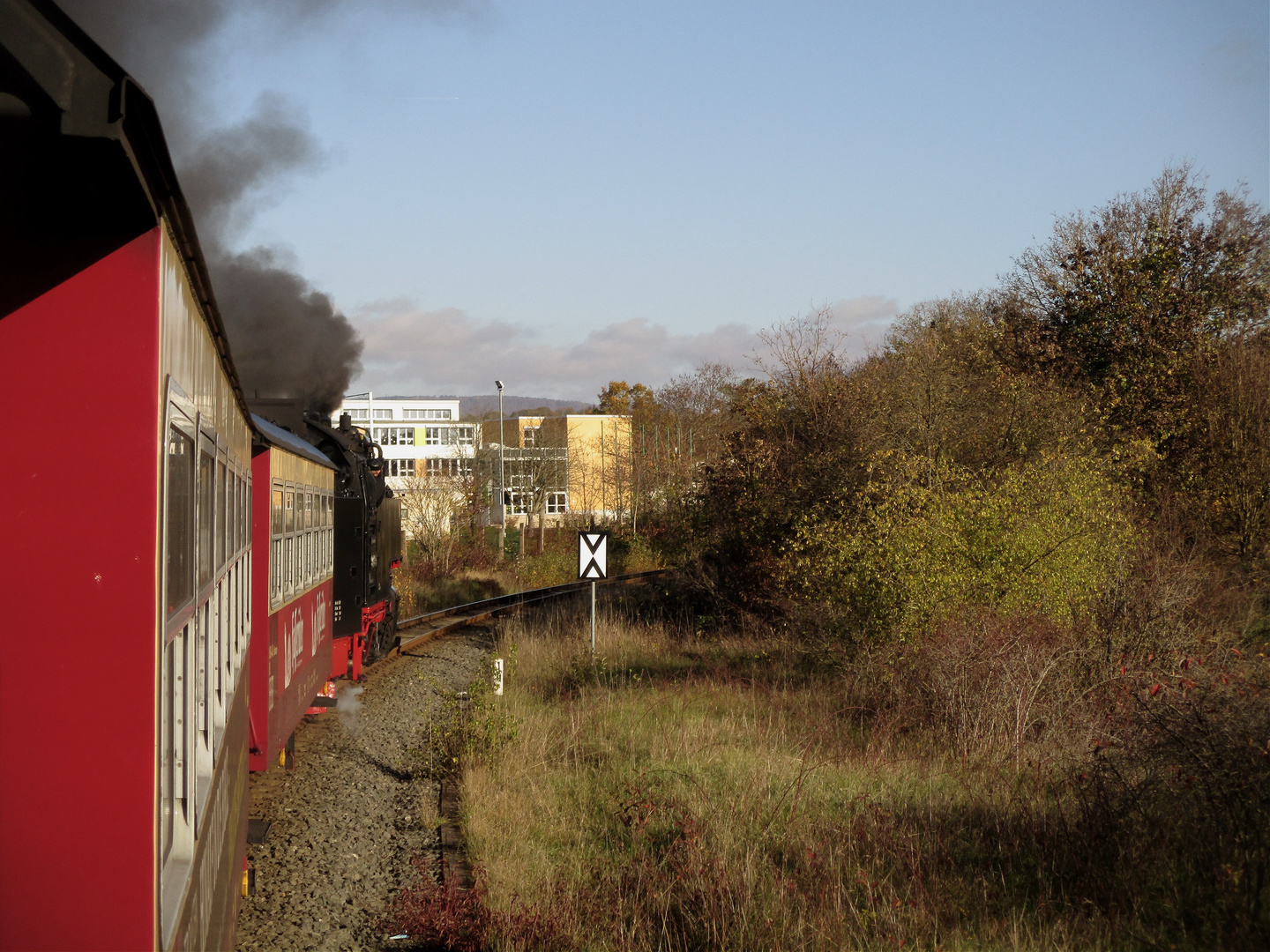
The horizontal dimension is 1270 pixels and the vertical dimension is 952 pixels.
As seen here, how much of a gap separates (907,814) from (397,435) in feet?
297

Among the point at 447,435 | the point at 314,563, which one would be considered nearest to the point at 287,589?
the point at 314,563

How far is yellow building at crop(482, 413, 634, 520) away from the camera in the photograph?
1687 inches

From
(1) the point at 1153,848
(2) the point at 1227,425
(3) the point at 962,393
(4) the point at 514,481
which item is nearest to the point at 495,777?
(1) the point at 1153,848

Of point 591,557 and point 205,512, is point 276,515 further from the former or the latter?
point 591,557

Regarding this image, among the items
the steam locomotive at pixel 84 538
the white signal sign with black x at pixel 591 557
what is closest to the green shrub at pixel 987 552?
the white signal sign with black x at pixel 591 557

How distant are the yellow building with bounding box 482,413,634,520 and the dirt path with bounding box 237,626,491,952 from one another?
93.2 feet

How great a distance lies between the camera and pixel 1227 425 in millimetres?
18109

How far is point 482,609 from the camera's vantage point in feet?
76.5

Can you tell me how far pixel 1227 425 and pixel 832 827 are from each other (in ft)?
50.4

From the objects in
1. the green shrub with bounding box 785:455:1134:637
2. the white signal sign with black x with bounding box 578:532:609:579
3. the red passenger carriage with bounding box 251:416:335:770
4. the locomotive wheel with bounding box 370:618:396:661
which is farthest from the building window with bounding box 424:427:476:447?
the green shrub with bounding box 785:455:1134:637

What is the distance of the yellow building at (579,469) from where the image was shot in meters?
42.8

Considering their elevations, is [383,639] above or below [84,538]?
below

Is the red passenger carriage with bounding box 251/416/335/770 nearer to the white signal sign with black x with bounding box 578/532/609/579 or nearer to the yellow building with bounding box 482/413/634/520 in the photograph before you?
the white signal sign with black x with bounding box 578/532/609/579

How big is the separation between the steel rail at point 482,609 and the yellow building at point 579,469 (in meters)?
10.1
